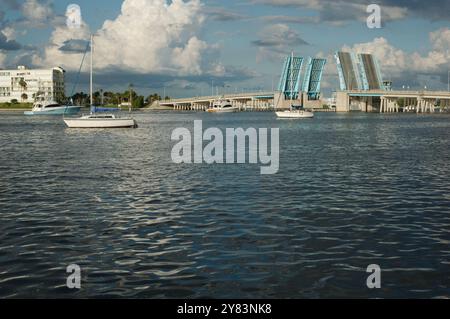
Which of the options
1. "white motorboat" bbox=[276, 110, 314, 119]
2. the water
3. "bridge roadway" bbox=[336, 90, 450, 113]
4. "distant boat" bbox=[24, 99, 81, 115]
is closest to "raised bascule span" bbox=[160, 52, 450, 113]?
"bridge roadway" bbox=[336, 90, 450, 113]

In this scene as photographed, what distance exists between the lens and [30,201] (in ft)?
51.9

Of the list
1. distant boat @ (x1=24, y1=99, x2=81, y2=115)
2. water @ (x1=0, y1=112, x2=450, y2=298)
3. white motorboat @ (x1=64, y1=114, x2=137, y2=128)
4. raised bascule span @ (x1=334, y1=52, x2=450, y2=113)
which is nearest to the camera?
water @ (x1=0, y1=112, x2=450, y2=298)

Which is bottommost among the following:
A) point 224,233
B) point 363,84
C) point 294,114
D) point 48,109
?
point 224,233

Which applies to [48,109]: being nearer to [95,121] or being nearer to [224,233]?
[95,121]

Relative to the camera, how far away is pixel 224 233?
12.0m

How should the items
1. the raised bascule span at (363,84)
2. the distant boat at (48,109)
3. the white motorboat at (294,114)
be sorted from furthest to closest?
the raised bascule span at (363,84) < the distant boat at (48,109) < the white motorboat at (294,114)

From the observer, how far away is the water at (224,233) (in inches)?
343

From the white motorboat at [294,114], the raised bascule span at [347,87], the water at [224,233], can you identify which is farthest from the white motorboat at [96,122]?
the raised bascule span at [347,87]

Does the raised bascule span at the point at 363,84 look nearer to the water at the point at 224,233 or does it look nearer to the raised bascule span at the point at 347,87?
the raised bascule span at the point at 347,87

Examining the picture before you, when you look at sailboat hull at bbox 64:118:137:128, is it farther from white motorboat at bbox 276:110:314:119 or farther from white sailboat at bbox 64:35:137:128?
white motorboat at bbox 276:110:314:119

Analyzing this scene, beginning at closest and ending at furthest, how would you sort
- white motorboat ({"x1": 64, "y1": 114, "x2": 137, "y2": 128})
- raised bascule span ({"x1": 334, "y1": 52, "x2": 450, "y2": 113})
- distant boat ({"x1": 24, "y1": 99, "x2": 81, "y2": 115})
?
1. white motorboat ({"x1": 64, "y1": 114, "x2": 137, "y2": 128})
2. distant boat ({"x1": 24, "y1": 99, "x2": 81, "y2": 115})
3. raised bascule span ({"x1": 334, "y1": 52, "x2": 450, "y2": 113})

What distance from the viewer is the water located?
8.71 meters

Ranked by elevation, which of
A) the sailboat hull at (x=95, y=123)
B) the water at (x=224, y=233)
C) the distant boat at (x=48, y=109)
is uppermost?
the distant boat at (x=48, y=109)

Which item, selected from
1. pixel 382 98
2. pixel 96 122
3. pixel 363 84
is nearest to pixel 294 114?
pixel 96 122
